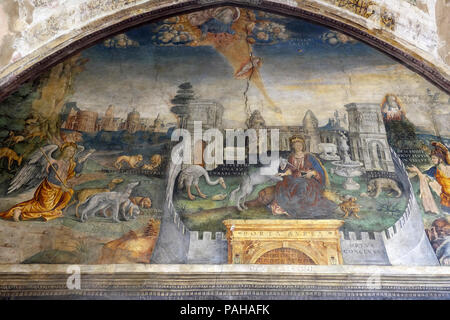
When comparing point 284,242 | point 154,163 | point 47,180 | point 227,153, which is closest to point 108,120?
point 154,163

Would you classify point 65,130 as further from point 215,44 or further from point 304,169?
point 304,169

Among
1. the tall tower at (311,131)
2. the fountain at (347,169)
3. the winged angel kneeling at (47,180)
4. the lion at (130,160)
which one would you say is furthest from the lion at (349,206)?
the winged angel kneeling at (47,180)

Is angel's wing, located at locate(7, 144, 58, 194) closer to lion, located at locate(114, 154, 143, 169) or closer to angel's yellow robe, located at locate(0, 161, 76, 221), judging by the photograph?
angel's yellow robe, located at locate(0, 161, 76, 221)

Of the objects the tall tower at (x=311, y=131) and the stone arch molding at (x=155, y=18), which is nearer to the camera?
the stone arch molding at (x=155, y=18)

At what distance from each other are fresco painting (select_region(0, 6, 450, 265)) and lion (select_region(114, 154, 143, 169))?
0.8 inches

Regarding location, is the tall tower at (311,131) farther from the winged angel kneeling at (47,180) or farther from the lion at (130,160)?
the winged angel kneeling at (47,180)

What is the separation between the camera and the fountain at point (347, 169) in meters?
7.07

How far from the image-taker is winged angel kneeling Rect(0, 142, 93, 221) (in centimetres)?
671

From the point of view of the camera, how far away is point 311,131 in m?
7.60

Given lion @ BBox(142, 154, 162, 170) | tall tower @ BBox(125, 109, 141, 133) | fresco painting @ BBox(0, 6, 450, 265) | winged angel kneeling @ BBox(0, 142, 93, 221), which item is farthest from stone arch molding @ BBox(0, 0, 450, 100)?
lion @ BBox(142, 154, 162, 170)

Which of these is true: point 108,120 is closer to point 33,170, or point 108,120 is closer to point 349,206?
point 33,170

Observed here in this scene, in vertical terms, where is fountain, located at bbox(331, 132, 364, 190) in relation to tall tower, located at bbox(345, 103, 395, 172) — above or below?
below

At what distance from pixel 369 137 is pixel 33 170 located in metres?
4.54

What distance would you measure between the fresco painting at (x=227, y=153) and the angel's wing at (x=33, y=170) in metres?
0.02
